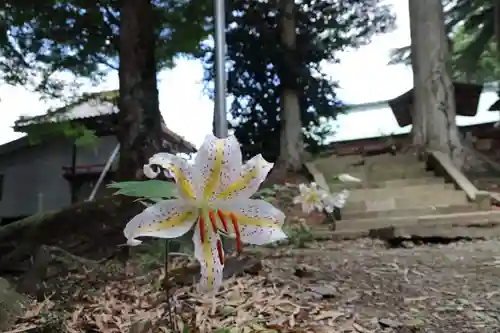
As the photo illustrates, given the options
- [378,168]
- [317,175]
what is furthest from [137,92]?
[378,168]

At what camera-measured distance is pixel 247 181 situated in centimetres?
62

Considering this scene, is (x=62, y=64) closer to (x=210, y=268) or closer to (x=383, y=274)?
(x=383, y=274)

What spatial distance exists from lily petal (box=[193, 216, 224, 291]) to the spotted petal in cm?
4

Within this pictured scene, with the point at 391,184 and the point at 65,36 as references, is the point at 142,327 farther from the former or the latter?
the point at 65,36

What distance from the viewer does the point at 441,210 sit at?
118 inches

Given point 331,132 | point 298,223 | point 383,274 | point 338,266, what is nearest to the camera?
point 383,274

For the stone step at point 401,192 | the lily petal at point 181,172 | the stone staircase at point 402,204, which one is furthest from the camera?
the stone step at point 401,192

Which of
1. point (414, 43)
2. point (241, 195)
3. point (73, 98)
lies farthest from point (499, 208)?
point (73, 98)

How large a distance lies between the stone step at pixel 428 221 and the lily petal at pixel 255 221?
2.16 metres

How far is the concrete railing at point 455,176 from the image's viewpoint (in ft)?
9.93

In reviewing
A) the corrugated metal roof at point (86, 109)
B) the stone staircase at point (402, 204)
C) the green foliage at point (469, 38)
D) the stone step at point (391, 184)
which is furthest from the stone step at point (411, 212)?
the green foliage at point (469, 38)

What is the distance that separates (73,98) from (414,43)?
2812 mm

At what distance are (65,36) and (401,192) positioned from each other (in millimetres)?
2835

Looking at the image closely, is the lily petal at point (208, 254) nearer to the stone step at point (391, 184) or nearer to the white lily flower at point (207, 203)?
the white lily flower at point (207, 203)
